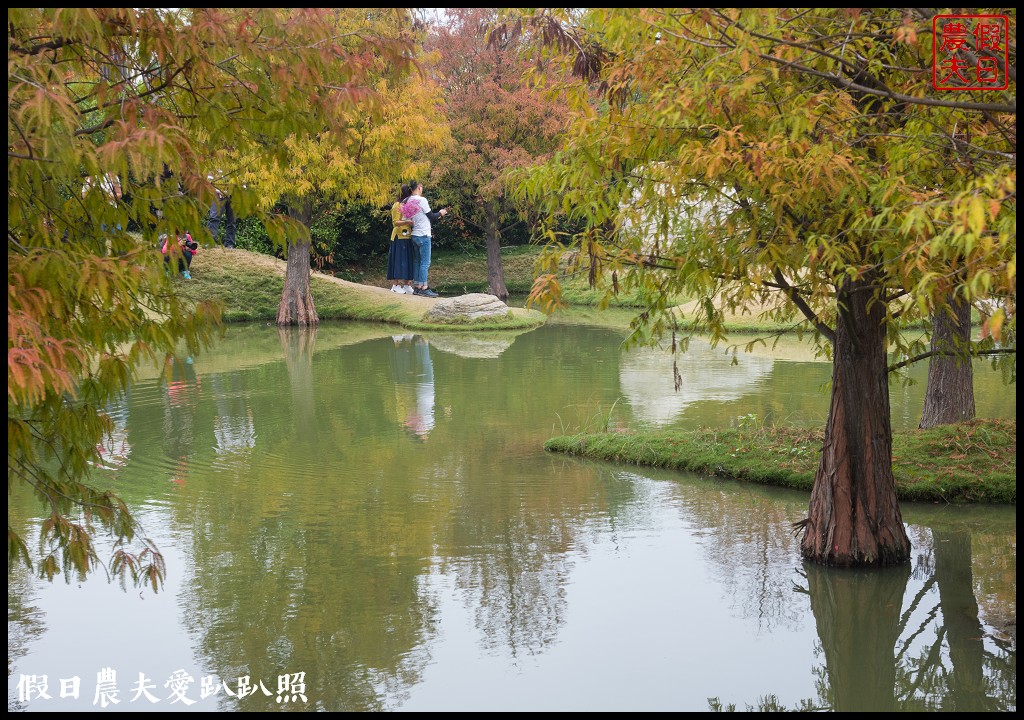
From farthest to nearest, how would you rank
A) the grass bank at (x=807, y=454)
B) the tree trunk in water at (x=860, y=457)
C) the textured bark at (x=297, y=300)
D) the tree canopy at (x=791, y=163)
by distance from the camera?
the textured bark at (x=297, y=300) < the grass bank at (x=807, y=454) < the tree trunk in water at (x=860, y=457) < the tree canopy at (x=791, y=163)

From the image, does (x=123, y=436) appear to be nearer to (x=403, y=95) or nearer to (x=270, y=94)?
(x=270, y=94)

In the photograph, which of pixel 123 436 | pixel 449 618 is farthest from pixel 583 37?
pixel 123 436

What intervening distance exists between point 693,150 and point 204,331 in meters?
2.43

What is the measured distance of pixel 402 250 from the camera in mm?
25359

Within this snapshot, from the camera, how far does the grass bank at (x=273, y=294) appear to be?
25703 millimetres

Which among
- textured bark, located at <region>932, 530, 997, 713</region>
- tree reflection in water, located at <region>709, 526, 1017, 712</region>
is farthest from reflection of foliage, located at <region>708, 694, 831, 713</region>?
textured bark, located at <region>932, 530, 997, 713</region>

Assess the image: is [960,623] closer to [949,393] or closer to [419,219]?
[949,393]

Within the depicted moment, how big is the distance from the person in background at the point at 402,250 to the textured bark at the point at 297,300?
2033 millimetres

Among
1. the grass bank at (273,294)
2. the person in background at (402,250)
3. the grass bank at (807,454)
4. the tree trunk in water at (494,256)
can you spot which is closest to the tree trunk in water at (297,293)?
the grass bank at (273,294)

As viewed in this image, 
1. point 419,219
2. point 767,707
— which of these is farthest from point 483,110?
point 767,707

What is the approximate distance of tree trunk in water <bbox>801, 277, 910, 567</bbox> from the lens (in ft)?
24.0

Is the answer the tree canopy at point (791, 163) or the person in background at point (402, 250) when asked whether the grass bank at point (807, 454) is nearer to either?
the tree canopy at point (791, 163)

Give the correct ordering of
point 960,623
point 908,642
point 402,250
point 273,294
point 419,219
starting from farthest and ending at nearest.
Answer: point 273,294 < point 402,250 < point 419,219 < point 960,623 < point 908,642

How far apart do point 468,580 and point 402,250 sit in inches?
726
